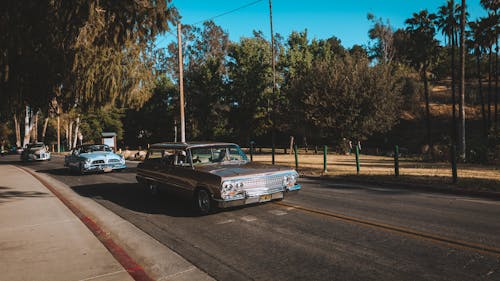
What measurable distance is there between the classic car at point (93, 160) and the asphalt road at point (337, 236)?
23.9 ft

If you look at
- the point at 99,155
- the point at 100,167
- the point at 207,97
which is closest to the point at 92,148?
the point at 99,155

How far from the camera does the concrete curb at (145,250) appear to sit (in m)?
4.67

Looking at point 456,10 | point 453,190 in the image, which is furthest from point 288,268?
point 456,10

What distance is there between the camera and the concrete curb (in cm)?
467

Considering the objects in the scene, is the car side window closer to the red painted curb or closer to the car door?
the car door

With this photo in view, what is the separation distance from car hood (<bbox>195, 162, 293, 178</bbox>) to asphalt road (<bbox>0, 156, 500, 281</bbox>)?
3.01 ft

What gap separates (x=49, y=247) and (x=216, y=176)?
10.0 feet

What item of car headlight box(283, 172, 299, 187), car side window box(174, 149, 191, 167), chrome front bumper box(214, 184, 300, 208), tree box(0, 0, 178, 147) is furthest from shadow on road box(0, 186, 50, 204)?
car headlight box(283, 172, 299, 187)

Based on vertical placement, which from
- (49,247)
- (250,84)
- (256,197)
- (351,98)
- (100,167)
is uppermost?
(250,84)

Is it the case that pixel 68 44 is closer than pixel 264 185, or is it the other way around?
pixel 264 185

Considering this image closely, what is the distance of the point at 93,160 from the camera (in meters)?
16.4

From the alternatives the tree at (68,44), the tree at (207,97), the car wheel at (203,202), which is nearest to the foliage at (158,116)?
the tree at (207,97)

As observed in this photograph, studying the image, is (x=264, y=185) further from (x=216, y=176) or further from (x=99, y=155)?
(x=99, y=155)

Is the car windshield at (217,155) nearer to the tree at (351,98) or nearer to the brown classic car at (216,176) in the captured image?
the brown classic car at (216,176)
